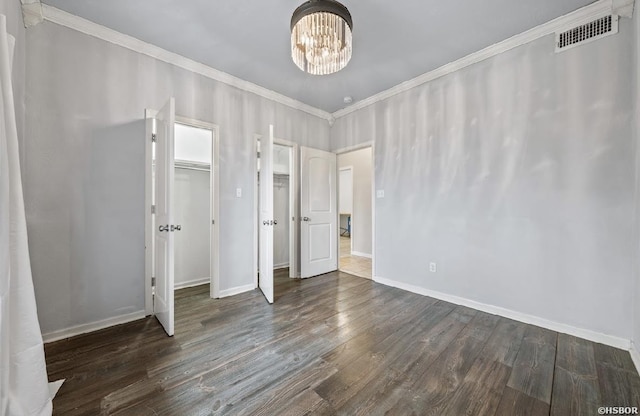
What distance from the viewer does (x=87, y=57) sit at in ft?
7.08

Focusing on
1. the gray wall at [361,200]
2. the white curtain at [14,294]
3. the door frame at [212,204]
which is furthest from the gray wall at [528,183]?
the white curtain at [14,294]

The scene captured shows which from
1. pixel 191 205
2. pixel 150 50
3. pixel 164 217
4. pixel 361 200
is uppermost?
pixel 150 50

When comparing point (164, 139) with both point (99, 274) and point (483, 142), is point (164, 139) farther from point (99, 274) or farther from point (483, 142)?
point (483, 142)

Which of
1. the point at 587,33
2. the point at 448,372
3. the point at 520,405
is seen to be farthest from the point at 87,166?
the point at 587,33

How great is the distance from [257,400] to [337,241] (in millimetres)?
2893

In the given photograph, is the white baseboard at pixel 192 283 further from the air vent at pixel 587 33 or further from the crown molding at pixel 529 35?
the air vent at pixel 587 33

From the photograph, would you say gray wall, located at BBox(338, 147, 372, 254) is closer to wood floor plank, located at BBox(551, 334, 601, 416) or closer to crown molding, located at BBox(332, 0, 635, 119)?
crown molding, located at BBox(332, 0, 635, 119)

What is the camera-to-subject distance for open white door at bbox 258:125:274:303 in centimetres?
273

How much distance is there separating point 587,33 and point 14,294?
4206 mm

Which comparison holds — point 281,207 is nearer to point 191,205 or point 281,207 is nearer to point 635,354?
point 191,205

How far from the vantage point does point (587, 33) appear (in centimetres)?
200

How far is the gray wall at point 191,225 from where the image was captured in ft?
10.4

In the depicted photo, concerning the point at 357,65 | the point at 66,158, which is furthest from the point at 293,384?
the point at 357,65

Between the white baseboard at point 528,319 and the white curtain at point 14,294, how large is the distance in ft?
10.5
